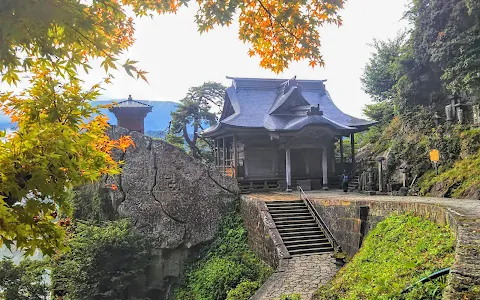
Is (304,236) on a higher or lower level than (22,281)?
higher

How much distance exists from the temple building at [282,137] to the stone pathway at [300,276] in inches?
308

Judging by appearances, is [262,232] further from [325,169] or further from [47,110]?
[47,110]

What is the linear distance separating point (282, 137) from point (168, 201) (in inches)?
270

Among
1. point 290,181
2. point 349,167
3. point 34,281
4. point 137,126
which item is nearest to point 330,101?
point 349,167

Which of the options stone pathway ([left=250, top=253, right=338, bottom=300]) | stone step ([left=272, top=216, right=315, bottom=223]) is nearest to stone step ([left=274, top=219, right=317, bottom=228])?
stone step ([left=272, top=216, right=315, bottom=223])

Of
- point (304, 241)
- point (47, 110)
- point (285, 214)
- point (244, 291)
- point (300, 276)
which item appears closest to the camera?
point (47, 110)

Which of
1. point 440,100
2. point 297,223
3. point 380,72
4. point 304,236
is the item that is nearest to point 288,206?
point 297,223

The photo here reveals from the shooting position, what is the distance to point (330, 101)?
24234 mm

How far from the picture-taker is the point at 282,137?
1878 cm

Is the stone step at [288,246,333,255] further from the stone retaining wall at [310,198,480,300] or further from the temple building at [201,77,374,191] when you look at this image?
the temple building at [201,77,374,191]

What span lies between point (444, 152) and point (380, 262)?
10387mm

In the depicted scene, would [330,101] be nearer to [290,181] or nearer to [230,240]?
[290,181]

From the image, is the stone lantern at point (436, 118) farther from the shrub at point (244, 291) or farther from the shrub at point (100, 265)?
the shrub at point (100, 265)

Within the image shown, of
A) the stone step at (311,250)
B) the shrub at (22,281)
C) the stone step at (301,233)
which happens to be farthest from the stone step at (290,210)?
the shrub at (22,281)
